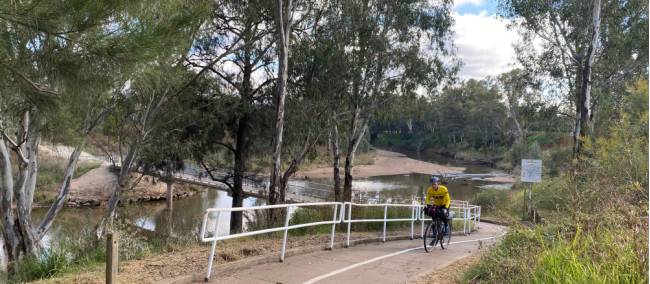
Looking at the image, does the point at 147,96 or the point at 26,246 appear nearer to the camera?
the point at 26,246

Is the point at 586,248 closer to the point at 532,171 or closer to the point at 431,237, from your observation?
the point at 431,237

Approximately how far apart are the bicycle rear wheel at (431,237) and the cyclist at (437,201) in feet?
0.80

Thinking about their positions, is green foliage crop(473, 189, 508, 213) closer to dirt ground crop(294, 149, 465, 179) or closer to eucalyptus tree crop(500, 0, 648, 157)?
eucalyptus tree crop(500, 0, 648, 157)

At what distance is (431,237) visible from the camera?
10.6m

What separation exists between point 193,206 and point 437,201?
29124mm

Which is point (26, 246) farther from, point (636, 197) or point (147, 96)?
point (636, 197)

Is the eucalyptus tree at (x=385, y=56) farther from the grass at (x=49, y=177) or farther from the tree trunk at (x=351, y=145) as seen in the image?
the grass at (x=49, y=177)

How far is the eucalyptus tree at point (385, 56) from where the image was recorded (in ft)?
62.4

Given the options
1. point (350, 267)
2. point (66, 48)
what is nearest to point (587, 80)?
point (350, 267)

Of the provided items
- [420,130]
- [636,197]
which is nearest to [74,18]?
[636,197]

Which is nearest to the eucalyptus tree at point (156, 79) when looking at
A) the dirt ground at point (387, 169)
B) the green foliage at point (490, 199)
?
the green foliage at point (490, 199)

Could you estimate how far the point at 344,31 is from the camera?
1800cm

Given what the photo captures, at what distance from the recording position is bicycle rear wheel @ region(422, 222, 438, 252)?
412 inches

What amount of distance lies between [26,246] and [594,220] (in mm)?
11797
